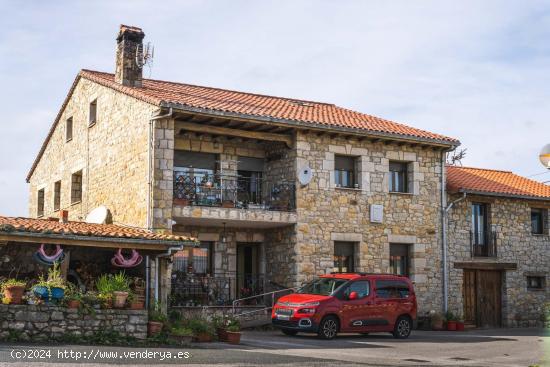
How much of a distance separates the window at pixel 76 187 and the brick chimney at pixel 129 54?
13.0 ft

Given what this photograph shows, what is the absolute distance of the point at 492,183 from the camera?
85.1 ft

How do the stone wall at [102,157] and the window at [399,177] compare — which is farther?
the window at [399,177]

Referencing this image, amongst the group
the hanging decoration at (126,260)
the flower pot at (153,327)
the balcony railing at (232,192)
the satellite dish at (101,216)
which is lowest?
the flower pot at (153,327)

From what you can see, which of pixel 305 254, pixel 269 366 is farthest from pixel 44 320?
pixel 305 254

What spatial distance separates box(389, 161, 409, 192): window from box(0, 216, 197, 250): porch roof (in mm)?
8375

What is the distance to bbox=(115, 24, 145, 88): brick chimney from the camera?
2167 cm

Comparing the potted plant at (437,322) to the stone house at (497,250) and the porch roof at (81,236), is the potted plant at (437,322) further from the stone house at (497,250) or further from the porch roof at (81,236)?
the porch roof at (81,236)

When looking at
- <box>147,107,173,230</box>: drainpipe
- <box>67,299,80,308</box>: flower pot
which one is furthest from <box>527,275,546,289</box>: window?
<box>67,299,80,308</box>: flower pot

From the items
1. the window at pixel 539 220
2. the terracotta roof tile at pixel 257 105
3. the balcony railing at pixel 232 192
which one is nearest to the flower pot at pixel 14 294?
the balcony railing at pixel 232 192

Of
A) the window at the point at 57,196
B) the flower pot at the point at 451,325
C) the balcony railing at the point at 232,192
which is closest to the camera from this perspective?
the balcony railing at the point at 232,192

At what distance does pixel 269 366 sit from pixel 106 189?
1144 centimetres

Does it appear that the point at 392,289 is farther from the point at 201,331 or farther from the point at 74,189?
the point at 74,189

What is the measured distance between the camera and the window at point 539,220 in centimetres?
2650

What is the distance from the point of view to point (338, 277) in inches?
720
